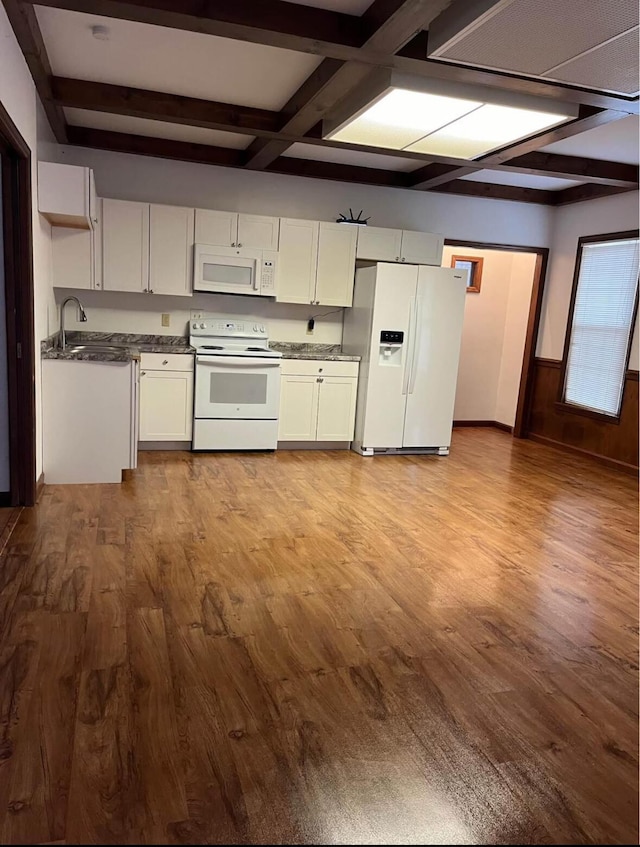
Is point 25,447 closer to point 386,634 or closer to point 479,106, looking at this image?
point 386,634

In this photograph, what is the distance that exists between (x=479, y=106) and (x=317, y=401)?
9.67 ft

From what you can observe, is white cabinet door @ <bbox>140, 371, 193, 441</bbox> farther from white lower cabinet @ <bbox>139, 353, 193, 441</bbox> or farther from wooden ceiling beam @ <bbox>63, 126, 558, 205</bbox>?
wooden ceiling beam @ <bbox>63, 126, 558, 205</bbox>

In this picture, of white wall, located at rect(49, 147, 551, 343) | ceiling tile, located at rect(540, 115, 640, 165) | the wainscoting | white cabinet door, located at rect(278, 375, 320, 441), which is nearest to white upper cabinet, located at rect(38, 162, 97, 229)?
white wall, located at rect(49, 147, 551, 343)

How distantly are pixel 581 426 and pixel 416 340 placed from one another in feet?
6.44

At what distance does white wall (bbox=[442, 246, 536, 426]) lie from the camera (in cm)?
741

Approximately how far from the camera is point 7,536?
127 inches

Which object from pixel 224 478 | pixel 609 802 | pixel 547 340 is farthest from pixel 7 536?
pixel 547 340

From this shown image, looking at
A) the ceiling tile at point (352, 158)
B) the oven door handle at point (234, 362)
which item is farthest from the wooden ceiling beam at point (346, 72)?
the oven door handle at point (234, 362)

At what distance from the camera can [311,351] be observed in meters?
6.10

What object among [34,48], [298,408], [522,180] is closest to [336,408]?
[298,408]

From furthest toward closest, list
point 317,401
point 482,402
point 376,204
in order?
point 482,402
point 376,204
point 317,401

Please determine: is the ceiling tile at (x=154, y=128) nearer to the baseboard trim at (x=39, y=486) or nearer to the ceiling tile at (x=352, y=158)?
the ceiling tile at (x=352, y=158)

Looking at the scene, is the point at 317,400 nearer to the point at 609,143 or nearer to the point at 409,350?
the point at 409,350

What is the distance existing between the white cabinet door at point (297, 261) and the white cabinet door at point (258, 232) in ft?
0.23
